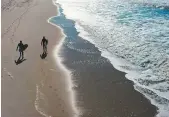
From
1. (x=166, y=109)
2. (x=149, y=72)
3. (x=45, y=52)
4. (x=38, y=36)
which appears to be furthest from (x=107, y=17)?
(x=166, y=109)

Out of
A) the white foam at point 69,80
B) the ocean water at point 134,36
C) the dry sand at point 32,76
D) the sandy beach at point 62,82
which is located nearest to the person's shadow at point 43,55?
the sandy beach at point 62,82

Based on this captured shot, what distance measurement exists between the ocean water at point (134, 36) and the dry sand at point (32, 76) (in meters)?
3.88

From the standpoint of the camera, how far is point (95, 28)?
30.3 meters

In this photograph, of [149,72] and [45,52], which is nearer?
[149,72]

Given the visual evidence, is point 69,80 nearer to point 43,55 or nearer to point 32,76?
point 32,76

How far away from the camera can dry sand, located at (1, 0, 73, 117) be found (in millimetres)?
14766

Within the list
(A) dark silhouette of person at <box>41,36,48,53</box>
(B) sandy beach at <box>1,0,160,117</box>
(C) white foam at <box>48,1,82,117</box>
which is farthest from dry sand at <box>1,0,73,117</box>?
(A) dark silhouette of person at <box>41,36,48,53</box>

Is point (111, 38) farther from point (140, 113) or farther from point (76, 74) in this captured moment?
point (140, 113)

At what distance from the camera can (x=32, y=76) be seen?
59.8ft

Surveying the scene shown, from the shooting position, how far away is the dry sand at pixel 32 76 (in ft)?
48.4

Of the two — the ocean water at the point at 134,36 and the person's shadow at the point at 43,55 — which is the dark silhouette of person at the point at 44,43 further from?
the ocean water at the point at 134,36

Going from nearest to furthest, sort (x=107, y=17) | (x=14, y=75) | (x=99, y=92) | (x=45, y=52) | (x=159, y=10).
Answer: (x=99, y=92) → (x=14, y=75) → (x=45, y=52) → (x=107, y=17) → (x=159, y=10)

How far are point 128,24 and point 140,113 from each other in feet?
61.0

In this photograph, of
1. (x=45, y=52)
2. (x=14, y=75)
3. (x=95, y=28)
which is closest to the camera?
(x=14, y=75)
